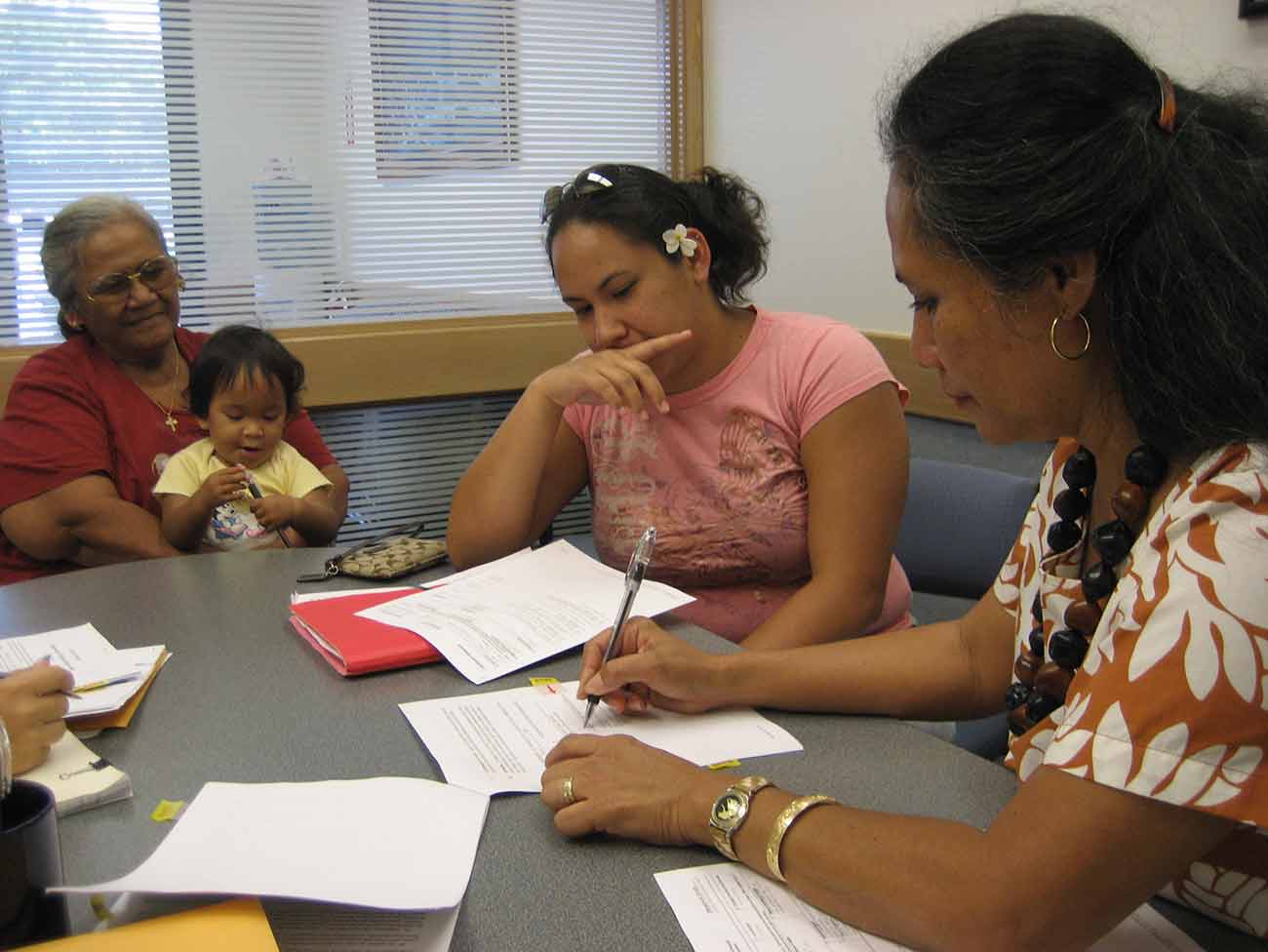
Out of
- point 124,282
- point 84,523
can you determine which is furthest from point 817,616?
point 124,282

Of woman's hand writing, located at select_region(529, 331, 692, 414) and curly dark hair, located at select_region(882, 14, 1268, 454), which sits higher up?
curly dark hair, located at select_region(882, 14, 1268, 454)

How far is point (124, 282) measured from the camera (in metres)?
2.37

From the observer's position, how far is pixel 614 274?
1.76m

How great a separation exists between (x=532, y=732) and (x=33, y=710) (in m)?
0.47

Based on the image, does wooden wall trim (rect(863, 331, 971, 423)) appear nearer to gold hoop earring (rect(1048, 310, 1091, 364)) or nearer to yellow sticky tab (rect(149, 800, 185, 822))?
gold hoop earring (rect(1048, 310, 1091, 364))

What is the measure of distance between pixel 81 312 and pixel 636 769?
197cm

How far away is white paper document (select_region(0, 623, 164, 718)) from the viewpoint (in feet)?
3.88

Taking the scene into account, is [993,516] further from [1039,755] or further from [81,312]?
[81,312]

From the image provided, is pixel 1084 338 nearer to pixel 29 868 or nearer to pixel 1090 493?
pixel 1090 493

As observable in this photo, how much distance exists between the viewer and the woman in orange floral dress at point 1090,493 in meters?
0.73

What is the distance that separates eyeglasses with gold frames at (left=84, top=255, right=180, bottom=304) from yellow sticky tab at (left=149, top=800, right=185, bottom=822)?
1.66m

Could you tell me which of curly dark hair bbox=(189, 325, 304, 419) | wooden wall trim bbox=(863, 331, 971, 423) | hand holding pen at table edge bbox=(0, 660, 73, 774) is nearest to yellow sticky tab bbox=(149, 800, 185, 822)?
hand holding pen at table edge bbox=(0, 660, 73, 774)

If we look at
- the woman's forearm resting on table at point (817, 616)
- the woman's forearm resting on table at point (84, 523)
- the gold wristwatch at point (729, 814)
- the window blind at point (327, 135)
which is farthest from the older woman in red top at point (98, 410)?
the gold wristwatch at point (729, 814)

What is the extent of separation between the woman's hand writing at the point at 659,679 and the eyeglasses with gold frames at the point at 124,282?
5.48 ft
